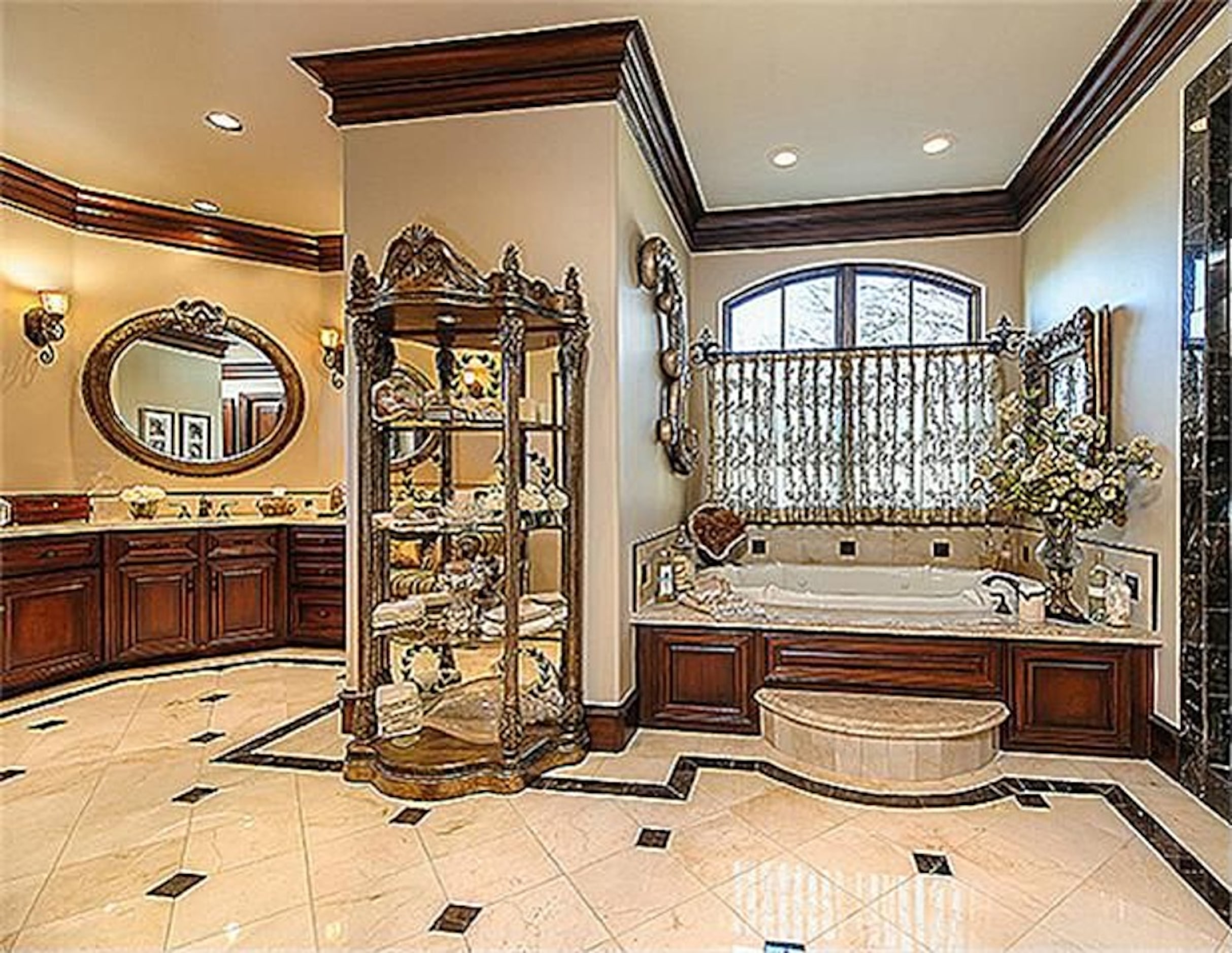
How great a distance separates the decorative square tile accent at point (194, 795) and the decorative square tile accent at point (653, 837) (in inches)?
69.0

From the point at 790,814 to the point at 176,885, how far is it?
210cm

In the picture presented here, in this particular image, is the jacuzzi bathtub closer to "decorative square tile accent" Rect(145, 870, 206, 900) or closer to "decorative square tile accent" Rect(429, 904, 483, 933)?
"decorative square tile accent" Rect(429, 904, 483, 933)

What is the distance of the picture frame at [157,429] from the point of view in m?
5.89

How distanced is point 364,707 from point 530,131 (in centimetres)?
268

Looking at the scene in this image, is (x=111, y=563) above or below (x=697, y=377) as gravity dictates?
below

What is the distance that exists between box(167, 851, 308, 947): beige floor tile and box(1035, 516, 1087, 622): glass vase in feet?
11.4

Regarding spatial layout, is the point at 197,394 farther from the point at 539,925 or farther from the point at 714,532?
the point at 539,925

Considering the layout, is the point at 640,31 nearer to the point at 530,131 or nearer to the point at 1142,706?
the point at 530,131

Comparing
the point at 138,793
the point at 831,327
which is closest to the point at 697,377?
the point at 831,327

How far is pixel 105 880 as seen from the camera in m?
2.63

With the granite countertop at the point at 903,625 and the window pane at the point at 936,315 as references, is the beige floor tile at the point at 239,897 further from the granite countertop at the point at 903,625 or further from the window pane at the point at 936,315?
the window pane at the point at 936,315

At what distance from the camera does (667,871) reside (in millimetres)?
2684

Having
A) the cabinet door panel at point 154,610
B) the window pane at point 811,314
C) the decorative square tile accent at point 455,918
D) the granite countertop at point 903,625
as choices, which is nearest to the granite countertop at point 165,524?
the cabinet door panel at point 154,610

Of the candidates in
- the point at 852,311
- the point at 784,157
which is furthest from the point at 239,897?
the point at 852,311
